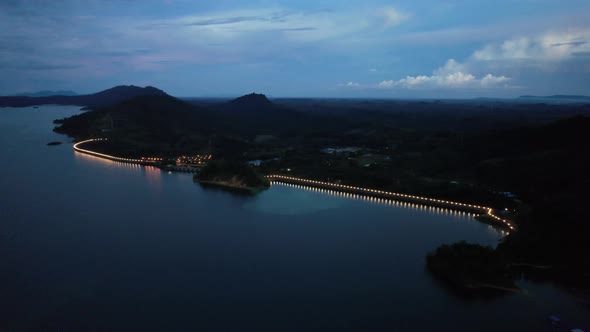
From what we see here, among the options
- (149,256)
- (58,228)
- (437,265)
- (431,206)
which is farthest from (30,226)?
(431,206)

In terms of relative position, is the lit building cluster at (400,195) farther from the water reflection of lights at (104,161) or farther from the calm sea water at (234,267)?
the water reflection of lights at (104,161)

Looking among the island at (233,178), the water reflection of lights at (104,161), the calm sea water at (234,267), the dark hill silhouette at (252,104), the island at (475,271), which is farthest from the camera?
the dark hill silhouette at (252,104)

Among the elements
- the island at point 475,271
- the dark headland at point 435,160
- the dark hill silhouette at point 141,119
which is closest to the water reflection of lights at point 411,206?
the dark headland at point 435,160

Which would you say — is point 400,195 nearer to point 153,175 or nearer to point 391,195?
point 391,195

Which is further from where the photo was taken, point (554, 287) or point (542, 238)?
point (542, 238)

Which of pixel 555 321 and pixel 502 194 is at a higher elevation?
pixel 502 194

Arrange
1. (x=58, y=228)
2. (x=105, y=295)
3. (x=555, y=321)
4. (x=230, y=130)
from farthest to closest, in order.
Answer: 1. (x=230, y=130)
2. (x=58, y=228)
3. (x=105, y=295)
4. (x=555, y=321)

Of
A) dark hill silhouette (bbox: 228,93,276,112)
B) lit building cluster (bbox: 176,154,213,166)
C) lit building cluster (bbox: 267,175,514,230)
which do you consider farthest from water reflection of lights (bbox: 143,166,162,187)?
dark hill silhouette (bbox: 228,93,276,112)

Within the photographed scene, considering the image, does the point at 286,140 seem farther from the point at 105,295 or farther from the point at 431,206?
the point at 105,295
